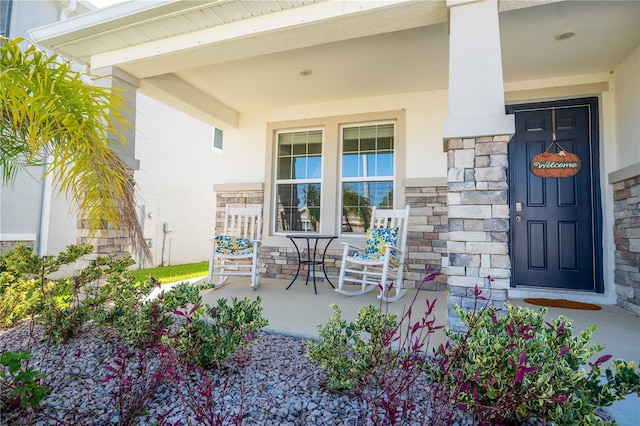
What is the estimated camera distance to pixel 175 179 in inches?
288

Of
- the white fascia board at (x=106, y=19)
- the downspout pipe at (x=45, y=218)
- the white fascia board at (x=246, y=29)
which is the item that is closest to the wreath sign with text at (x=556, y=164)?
the white fascia board at (x=246, y=29)

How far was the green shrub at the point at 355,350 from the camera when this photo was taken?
4.84 ft

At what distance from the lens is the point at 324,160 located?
4.65 metres

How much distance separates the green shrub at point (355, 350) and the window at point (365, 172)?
9.39ft

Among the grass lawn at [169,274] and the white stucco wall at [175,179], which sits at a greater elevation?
the white stucco wall at [175,179]

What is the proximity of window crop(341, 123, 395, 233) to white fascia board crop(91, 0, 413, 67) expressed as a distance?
77.4 inches

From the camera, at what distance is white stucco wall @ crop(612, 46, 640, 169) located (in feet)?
9.82

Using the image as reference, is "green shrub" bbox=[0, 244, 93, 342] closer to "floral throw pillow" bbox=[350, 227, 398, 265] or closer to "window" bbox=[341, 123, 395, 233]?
"floral throw pillow" bbox=[350, 227, 398, 265]

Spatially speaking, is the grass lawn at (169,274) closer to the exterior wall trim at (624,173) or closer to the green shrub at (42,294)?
the green shrub at (42,294)

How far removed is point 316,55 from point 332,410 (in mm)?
3143

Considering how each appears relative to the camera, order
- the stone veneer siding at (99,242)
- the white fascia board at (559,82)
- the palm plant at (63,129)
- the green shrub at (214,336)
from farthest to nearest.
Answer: the white fascia board at (559,82), the stone veneer siding at (99,242), the green shrub at (214,336), the palm plant at (63,129)

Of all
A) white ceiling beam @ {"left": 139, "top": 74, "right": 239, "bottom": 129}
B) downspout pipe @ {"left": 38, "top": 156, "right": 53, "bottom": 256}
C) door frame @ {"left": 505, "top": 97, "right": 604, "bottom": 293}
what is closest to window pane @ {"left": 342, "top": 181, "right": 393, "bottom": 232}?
door frame @ {"left": 505, "top": 97, "right": 604, "bottom": 293}

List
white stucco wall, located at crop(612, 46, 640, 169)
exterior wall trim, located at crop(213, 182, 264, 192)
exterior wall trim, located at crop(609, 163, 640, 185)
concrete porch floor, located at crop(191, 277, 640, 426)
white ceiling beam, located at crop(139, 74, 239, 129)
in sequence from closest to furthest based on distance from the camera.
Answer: concrete porch floor, located at crop(191, 277, 640, 426)
exterior wall trim, located at crop(609, 163, 640, 185)
white stucco wall, located at crop(612, 46, 640, 169)
white ceiling beam, located at crop(139, 74, 239, 129)
exterior wall trim, located at crop(213, 182, 264, 192)

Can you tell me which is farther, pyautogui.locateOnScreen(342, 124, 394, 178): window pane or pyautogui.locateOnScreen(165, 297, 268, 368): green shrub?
pyautogui.locateOnScreen(342, 124, 394, 178): window pane
